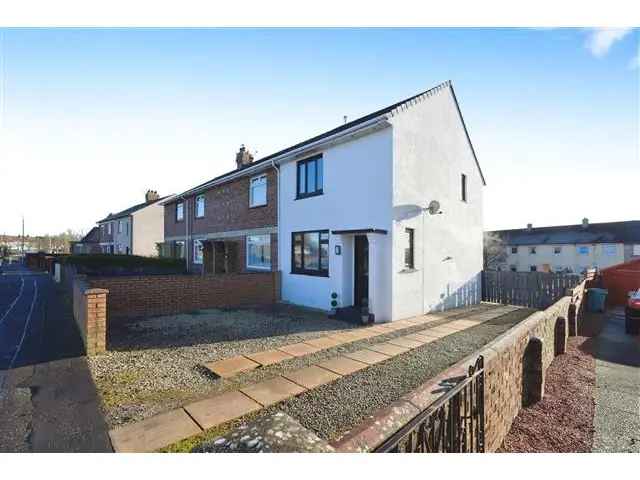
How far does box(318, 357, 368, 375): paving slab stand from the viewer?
5.46 m

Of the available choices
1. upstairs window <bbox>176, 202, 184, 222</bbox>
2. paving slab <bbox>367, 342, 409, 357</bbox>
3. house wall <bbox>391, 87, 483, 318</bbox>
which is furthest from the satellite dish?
upstairs window <bbox>176, 202, 184, 222</bbox>

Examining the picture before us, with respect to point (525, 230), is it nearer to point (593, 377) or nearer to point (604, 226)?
point (604, 226)

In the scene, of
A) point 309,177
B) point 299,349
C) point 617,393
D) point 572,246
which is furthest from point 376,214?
point 572,246

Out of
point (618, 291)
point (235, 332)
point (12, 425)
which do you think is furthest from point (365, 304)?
point (618, 291)

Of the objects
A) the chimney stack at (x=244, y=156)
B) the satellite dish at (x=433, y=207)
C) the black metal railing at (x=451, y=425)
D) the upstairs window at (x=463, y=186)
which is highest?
the chimney stack at (x=244, y=156)

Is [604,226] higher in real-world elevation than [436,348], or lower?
higher

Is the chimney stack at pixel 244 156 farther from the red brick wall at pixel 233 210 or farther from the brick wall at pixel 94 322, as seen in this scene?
the brick wall at pixel 94 322

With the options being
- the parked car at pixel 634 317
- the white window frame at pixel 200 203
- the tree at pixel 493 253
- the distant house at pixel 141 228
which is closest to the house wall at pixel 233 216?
the white window frame at pixel 200 203

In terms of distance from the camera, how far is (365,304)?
995 cm

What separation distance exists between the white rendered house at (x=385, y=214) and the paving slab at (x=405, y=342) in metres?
1.73

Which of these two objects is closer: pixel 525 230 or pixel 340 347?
pixel 340 347

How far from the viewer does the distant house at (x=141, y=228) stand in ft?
110

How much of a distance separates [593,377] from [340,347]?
16.4ft

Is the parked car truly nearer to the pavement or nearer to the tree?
the pavement
